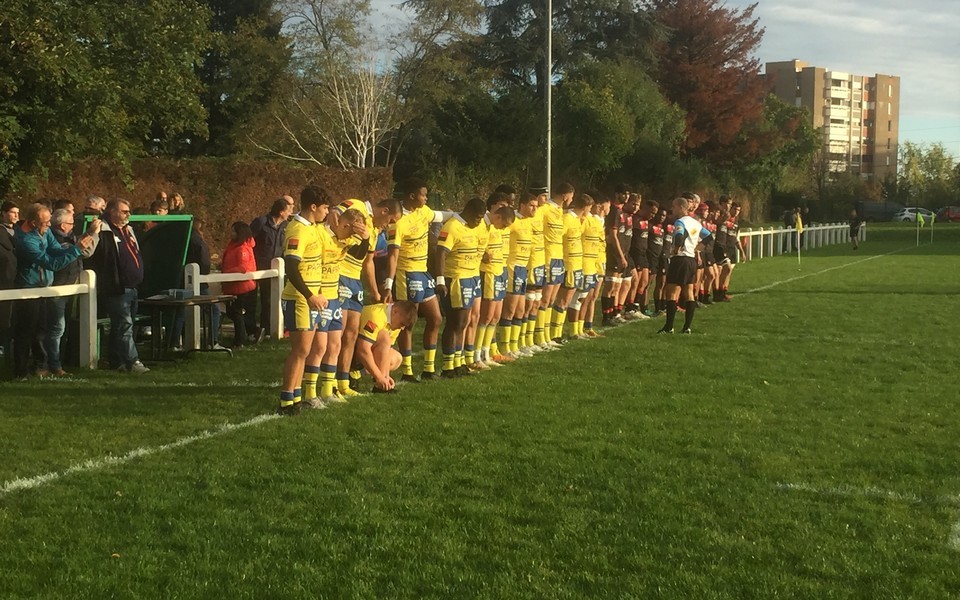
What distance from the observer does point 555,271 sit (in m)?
13.2

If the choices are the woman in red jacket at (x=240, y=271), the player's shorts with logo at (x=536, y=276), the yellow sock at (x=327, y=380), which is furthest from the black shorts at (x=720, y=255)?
the yellow sock at (x=327, y=380)

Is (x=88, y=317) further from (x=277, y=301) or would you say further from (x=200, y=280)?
(x=277, y=301)

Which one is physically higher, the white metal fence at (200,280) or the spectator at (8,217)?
the spectator at (8,217)

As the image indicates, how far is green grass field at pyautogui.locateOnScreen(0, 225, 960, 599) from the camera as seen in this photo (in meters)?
4.96

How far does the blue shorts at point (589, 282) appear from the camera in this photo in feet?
45.3

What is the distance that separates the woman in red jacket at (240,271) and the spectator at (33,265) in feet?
9.17

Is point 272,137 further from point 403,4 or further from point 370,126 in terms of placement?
point 403,4

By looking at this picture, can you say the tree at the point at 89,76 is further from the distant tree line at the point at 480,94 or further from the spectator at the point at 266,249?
the spectator at the point at 266,249

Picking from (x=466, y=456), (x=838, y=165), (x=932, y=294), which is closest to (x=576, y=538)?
(x=466, y=456)

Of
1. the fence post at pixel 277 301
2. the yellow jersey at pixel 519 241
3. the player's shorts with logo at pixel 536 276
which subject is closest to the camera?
the yellow jersey at pixel 519 241

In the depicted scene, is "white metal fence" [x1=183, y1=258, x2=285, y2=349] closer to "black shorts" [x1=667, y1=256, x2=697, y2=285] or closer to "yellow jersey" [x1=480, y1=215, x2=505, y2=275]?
"yellow jersey" [x1=480, y1=215, x2=505, y2=275]

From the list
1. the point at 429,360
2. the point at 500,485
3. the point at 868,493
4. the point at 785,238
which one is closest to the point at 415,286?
the point at 429,360

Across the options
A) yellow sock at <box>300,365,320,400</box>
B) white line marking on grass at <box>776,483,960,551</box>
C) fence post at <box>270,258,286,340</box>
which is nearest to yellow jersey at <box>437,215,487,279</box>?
yellow sock at <box>300,365,320,400</box>

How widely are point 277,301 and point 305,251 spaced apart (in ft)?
19.3
